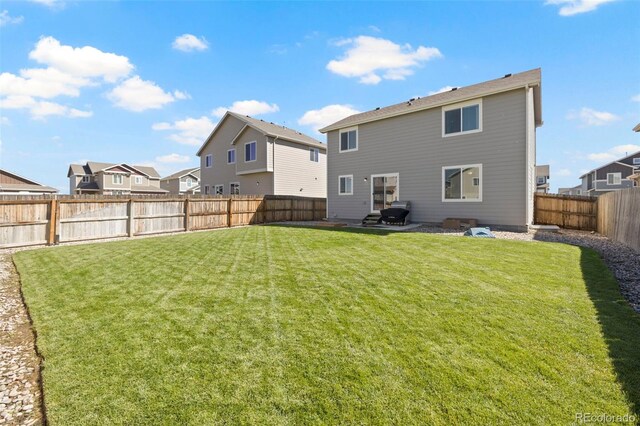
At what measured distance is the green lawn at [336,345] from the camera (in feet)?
6.99

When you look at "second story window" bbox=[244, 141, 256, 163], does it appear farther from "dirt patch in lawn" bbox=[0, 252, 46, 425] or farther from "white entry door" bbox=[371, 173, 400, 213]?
A: "dirt patch in lawn" bbox=[0, 252, 46, 425]

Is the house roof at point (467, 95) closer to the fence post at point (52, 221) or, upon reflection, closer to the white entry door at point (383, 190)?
the white entry door at point (383, 190)

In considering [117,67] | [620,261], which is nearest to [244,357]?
[620,261]

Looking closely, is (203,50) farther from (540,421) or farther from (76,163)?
(76,163)

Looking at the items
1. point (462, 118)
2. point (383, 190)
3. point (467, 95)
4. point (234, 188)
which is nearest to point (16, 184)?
point (234, 188)

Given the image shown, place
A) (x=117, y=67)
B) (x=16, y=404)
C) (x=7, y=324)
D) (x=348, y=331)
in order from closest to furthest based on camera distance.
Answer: (x=16, y=404), (x=348, y=331), (x=7, y=324), (x=117, y=67)

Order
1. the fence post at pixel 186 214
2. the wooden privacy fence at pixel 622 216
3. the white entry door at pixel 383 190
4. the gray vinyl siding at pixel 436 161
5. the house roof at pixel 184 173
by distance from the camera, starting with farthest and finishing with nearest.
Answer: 1. the house roof at pixel 184 173
2. the white entry door at pixel 383 190
3. the fence post at pixel 186 214
4. the gray vinyl siding at pixel 436 161
5. the wooden privacy fence at pixel 622 216

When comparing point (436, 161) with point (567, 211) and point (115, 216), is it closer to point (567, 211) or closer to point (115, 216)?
point (567, 211)

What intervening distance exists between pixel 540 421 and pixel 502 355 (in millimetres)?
804

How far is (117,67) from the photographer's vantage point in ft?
46.2

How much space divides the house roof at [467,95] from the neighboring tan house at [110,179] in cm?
3841

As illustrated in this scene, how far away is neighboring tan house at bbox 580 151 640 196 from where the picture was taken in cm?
3850

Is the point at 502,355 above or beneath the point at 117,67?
beneath

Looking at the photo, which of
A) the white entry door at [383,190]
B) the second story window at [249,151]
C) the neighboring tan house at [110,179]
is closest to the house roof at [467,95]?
the white entry door at [383,190]
